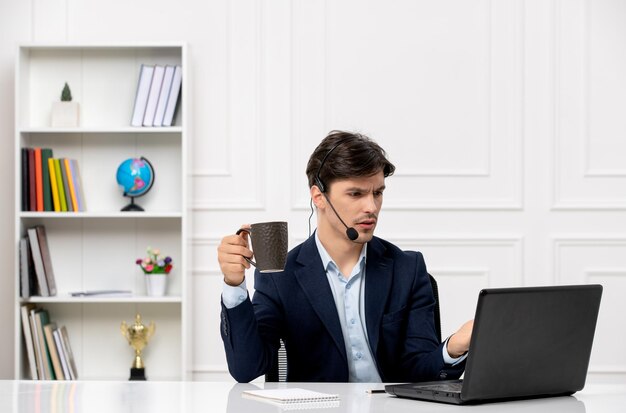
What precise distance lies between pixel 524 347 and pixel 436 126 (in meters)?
2.52

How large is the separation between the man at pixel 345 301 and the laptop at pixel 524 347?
40 cm

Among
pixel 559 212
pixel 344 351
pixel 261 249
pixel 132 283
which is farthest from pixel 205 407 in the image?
pixel 559 212

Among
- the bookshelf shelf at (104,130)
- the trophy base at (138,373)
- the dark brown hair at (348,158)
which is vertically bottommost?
the trophy base at (138,373)

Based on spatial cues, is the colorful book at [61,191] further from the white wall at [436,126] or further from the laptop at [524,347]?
the laptop at [524,347]

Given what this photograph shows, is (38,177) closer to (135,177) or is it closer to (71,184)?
(71,184)

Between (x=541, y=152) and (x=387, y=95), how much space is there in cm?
75

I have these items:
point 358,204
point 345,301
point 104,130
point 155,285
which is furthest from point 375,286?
point 104,130

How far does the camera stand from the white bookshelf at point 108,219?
410 cm

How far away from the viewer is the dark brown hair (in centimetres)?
237

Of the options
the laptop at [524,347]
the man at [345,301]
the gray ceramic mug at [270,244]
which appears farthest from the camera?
the man at [345,301]

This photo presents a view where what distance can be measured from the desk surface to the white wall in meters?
2.13

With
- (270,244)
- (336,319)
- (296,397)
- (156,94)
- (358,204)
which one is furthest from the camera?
(156,94)

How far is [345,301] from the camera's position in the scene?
235 centimetres

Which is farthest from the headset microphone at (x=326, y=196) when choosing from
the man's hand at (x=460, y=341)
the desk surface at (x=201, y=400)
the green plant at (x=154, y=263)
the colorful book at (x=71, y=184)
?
the colorful book at (x=71, y=184)
